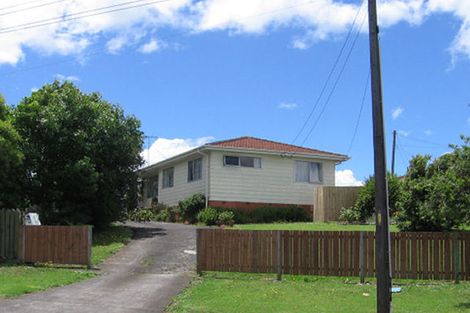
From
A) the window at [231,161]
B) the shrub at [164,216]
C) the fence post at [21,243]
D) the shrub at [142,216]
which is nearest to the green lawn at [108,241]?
the fence post at [21,243]

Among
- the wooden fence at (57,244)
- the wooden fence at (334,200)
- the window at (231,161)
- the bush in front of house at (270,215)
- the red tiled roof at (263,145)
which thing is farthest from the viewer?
the red tiled roof at (263,145)

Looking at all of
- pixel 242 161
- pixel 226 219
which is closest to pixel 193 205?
pixel 226 219

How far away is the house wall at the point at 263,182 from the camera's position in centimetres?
3061

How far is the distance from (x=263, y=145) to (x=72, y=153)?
12319mm

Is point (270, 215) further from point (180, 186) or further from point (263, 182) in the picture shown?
point (180, 186)

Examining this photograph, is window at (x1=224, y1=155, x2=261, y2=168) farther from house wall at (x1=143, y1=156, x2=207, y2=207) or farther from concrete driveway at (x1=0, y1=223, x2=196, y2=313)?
concrete driveway at (x1=0, y1=223, x2=196, y2=313)

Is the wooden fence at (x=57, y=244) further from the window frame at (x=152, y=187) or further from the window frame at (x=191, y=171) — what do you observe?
the window frame at (x=152, y=187)

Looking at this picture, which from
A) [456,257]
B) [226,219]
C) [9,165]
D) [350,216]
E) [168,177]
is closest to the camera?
[456,257]

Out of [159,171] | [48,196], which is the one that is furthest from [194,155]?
[48,196]

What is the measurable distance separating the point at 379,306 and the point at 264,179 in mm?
21509

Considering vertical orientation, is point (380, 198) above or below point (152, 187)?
below

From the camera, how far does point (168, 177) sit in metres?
37.4

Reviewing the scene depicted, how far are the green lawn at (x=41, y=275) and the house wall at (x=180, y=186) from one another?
9540mm

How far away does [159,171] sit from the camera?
1527 inches
